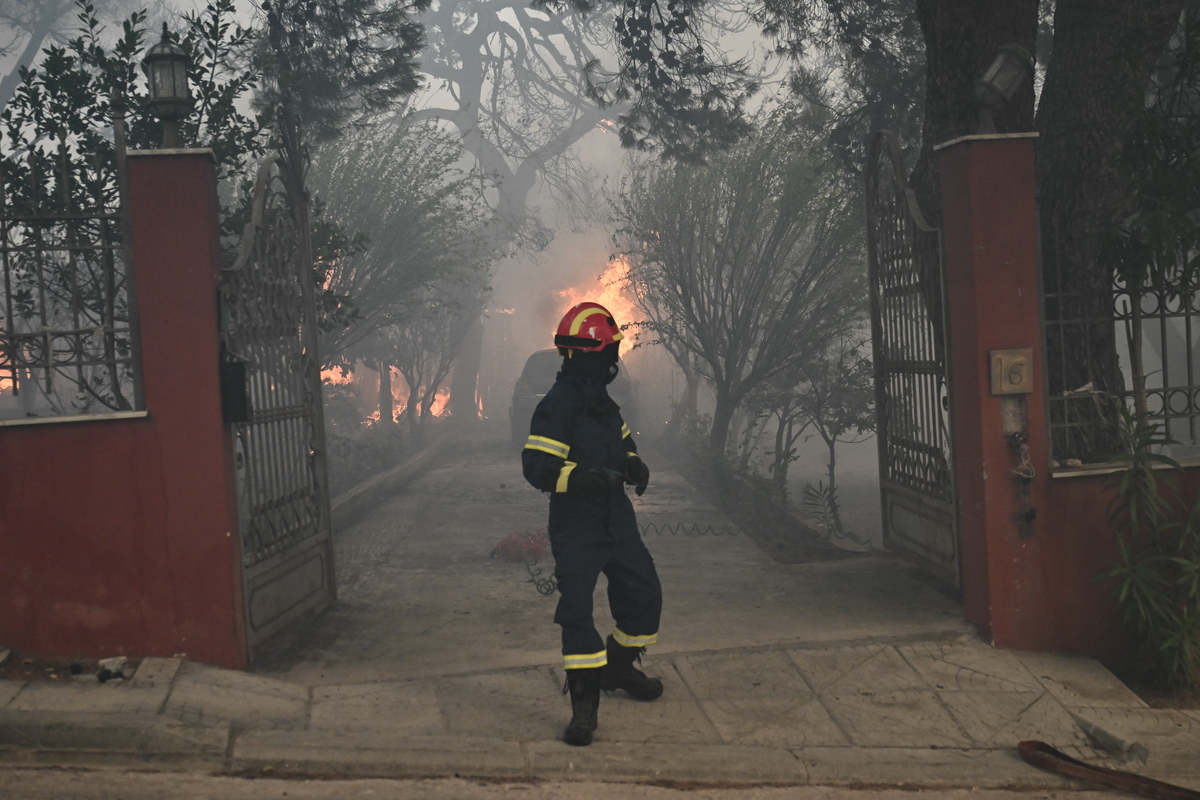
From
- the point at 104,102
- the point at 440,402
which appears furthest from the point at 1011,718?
the point at 440,402

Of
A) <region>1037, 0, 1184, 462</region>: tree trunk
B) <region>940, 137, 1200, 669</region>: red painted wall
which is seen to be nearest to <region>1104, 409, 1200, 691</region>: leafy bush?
<region>940, 137, 1200, 669</region>: red painted wall

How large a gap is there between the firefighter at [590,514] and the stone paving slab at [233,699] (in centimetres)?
129

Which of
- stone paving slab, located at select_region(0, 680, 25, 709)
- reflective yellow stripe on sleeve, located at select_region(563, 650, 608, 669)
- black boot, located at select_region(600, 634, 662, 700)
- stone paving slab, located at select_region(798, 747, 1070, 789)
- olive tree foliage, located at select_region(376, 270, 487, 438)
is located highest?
olive tree foliage, located at select_region(376, 270, 487, 438)

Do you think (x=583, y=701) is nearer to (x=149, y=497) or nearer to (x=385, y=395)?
(x=149, y=497)

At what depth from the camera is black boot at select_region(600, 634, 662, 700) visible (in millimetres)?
4840

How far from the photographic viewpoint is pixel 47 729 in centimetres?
428

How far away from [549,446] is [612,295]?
105 feet

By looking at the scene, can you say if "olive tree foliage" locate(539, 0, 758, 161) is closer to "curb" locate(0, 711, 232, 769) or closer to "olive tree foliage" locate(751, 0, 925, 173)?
"olive tree foliage" locate(751, 0, 925, 173)

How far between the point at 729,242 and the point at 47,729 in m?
12.1

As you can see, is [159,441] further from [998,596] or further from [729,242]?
[729,242]

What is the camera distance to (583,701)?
4.41 meters

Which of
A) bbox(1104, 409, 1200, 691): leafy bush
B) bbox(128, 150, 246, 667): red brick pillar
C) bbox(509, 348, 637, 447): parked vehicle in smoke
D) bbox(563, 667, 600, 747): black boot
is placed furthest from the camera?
bbox(509, 348, 637, 447): parked vehicle in smoke

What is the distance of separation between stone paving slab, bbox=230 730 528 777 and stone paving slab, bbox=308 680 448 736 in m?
0.20

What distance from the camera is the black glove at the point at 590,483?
4.32m
